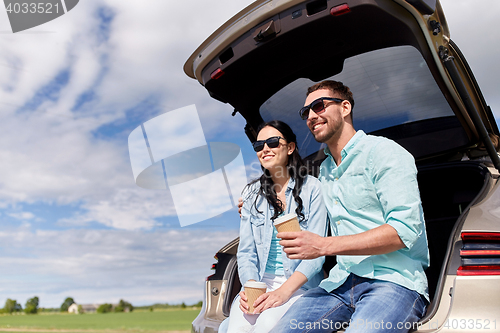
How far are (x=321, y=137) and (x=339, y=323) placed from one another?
1.01 meters

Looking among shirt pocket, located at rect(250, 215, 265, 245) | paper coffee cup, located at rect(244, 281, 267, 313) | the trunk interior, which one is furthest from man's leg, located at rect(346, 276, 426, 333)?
the trunk interior

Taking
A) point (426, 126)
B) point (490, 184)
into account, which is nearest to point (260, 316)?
point (490, 184)

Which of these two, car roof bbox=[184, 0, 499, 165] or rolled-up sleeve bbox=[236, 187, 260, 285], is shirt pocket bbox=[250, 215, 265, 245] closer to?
rolled-up sleeve bbox=[236, 187, 260, 285]

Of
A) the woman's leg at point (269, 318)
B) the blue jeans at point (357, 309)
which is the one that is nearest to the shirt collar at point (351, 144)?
the blue jeans at point (357, 309)

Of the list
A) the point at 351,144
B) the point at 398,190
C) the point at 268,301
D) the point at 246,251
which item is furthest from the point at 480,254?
the point at 246,251

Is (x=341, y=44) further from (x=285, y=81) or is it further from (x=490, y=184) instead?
(x=490, y=184)

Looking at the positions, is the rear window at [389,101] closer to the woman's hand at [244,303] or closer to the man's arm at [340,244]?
the man's arm at [340,244]

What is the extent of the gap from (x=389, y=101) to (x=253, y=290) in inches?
67.4

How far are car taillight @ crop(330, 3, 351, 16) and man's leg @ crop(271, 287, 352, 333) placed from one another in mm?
1477

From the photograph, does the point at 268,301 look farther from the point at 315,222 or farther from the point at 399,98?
the point at 399,98

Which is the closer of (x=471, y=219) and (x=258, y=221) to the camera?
(x=471, y=219)

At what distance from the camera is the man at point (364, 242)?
1.67 meters

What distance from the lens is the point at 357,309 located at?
5.84 feet

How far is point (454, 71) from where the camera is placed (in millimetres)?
2152
